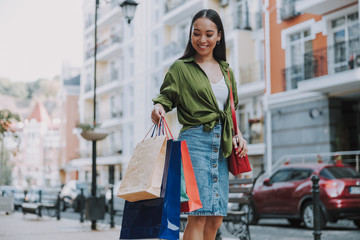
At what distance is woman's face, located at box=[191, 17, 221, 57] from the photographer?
392cm

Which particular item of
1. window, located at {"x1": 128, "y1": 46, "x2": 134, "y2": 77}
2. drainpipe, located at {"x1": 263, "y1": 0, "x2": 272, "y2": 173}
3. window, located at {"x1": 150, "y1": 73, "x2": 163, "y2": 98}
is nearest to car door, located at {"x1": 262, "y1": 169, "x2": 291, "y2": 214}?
drainpipe, located at {"x1": 263, "y1": 0, "x2": 272, "y2": 173}

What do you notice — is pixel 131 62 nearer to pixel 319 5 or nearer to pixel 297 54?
pixel 297 54

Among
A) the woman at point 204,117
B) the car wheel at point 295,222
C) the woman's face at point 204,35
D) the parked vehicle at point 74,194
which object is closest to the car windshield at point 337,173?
the car wheel at point 295,222

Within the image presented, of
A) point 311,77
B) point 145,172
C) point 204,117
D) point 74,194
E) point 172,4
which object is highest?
point 172,4

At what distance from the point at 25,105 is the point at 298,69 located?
72435 millimetres

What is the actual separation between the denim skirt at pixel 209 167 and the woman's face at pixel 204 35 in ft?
1.78

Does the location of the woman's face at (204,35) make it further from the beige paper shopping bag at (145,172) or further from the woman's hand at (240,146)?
the beige paper shopping bag at (145,172)

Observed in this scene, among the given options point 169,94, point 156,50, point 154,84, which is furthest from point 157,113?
→ point 156,50

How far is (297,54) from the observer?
76.8 feet

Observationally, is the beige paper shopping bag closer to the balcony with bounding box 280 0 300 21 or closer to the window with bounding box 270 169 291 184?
the window with bounding box 270 169 291 184

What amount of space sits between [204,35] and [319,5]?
17.9 meters

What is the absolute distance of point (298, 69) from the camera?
2272cm

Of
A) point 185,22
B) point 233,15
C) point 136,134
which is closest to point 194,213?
point 233,15

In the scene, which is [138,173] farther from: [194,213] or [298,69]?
[298,69]
